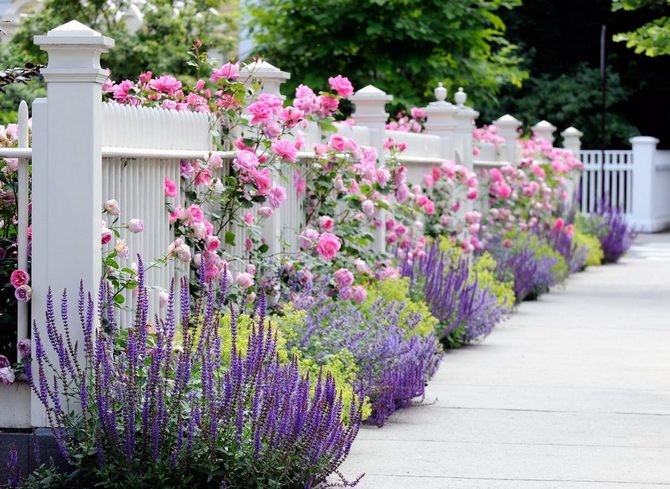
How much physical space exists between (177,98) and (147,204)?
4.29 ft

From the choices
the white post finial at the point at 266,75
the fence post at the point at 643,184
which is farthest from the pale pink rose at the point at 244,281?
the fence post at the point at 643,184

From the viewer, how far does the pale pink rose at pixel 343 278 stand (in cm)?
815

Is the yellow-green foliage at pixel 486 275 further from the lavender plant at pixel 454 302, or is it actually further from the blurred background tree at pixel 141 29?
the blurred background tree at pixel 141 29

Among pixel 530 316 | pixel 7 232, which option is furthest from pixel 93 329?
pixel 530 316

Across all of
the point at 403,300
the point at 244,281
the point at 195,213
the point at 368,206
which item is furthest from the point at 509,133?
the point at 195,213

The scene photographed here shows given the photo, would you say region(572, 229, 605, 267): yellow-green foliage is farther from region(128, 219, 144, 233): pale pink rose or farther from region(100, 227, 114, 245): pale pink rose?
region(100, 227, 114, 245): pale pink rose

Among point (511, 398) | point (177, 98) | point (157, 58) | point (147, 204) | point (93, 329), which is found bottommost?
point (511, 398)

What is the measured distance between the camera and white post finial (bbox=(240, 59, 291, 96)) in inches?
309

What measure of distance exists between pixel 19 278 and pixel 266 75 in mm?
3072

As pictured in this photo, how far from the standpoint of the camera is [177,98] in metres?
7.21

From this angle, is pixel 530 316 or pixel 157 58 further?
pixel 157 58

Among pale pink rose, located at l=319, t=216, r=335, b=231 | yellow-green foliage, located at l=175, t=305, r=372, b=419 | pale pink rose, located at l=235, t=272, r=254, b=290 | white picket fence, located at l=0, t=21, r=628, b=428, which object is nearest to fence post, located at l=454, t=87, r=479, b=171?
pale pink rose, located at l=319, t=216, r=335, b=231

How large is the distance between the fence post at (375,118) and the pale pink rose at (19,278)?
508cm

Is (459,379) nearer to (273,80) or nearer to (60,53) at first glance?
(273,80)
